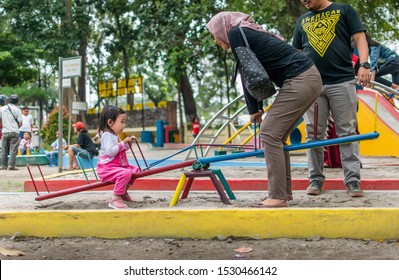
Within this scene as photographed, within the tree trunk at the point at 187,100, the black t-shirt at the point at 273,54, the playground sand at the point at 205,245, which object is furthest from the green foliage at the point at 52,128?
the black t-shirt at the point at 273,54

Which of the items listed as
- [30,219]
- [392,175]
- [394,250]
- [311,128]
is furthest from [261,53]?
[392,175]

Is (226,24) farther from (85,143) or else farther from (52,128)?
(52,128)

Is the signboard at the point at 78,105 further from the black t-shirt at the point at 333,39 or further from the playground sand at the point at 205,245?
the black t-shirt at the point at 333,39

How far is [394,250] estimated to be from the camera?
12.3 feet

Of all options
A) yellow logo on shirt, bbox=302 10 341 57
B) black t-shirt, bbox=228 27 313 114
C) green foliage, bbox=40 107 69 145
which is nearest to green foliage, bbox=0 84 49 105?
green foliage, bbox=40 107 69 145

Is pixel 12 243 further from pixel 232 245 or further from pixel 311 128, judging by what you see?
pixel 311 128

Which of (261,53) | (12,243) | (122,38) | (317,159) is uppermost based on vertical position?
(122,38)

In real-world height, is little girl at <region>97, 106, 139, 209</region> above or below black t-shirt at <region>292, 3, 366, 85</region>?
below

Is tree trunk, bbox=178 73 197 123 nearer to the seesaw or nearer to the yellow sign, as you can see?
the yellow sign

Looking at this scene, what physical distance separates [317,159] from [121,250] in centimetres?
222

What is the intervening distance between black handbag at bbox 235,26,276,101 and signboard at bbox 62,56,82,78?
21.0 feet

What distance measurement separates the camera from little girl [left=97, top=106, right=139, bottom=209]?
16.6 feet

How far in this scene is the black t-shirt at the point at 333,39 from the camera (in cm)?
514

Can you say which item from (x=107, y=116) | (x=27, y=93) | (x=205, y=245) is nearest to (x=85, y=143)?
(x=107, y=116)
